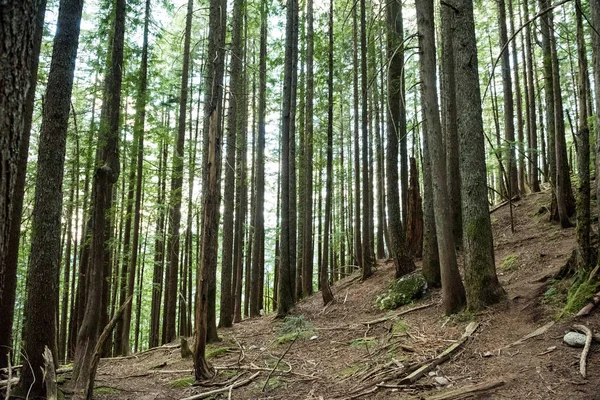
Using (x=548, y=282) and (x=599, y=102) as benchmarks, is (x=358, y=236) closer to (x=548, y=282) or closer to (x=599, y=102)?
(x=548, y=282)

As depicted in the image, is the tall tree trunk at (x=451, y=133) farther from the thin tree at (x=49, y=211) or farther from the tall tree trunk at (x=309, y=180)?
the thin tree at (x=49, y=211)

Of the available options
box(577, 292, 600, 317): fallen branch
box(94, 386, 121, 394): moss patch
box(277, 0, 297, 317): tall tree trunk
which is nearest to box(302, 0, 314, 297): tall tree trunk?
box(277, 0, 297, 317): tall tree trunk

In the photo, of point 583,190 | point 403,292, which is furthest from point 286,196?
point 583,190

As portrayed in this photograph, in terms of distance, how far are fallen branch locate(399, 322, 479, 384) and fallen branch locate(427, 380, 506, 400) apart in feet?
2.07

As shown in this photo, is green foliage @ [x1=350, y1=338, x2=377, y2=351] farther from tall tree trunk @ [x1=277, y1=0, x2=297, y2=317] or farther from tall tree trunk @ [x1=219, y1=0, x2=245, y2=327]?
tall tree trunk @ [x1=219, y1=0, x2=245, y2=327]

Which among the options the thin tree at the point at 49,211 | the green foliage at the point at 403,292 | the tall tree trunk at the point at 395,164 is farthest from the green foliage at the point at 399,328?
the thin tree at the point at 49,211

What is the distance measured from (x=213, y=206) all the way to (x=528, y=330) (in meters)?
4.93

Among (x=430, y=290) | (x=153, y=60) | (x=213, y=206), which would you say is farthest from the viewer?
(x=153, y=60)

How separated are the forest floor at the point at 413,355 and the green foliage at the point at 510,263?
0.08 ft

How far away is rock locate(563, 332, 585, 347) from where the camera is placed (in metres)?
4.23

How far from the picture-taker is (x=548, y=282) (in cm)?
603

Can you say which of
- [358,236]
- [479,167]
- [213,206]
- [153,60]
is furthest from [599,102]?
[153,60]

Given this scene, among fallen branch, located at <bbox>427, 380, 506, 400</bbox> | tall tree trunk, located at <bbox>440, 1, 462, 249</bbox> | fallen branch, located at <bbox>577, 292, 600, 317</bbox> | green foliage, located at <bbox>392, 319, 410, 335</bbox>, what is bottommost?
fallen branch, located at <bbox>427, 380, 506, 400</bbox>

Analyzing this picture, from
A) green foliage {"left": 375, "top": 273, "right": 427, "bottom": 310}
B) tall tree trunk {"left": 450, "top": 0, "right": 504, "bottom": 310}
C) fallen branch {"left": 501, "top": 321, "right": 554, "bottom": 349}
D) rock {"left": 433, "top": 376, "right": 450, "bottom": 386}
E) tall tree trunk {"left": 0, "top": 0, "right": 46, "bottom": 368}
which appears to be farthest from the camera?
green foliage {"left": 375, "top": 273, "right": 427, "bottom": 310}
